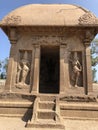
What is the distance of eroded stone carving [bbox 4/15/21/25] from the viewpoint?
28.8 ft

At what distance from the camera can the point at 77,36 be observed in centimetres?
898

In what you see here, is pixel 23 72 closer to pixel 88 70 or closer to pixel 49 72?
pixel 88 70

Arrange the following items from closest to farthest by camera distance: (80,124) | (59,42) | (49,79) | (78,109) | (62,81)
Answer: (80,124), (78,109), (62,81), (59,42), (49,79)

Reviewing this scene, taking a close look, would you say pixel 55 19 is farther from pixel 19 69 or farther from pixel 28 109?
pixel 28 109

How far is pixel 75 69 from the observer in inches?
335

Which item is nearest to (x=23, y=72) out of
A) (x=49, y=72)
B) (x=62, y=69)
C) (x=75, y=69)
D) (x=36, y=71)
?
(x=36, y=71)

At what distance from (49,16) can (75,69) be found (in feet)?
9.49

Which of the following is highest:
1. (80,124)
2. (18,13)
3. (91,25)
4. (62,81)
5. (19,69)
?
(18,13)

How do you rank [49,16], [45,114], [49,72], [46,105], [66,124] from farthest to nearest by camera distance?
[49,72], [49,16], [46,105], [45,114], [66,124]

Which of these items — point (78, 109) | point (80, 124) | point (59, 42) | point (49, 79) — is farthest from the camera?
point (49, 79)

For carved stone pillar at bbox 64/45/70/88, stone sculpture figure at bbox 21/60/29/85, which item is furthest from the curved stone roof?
stone sculpture figure at bbox 21/60/29/85

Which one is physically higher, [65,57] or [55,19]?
[55,19]

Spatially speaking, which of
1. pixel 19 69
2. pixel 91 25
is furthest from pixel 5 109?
pixel 91 25

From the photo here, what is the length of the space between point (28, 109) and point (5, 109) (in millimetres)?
924
